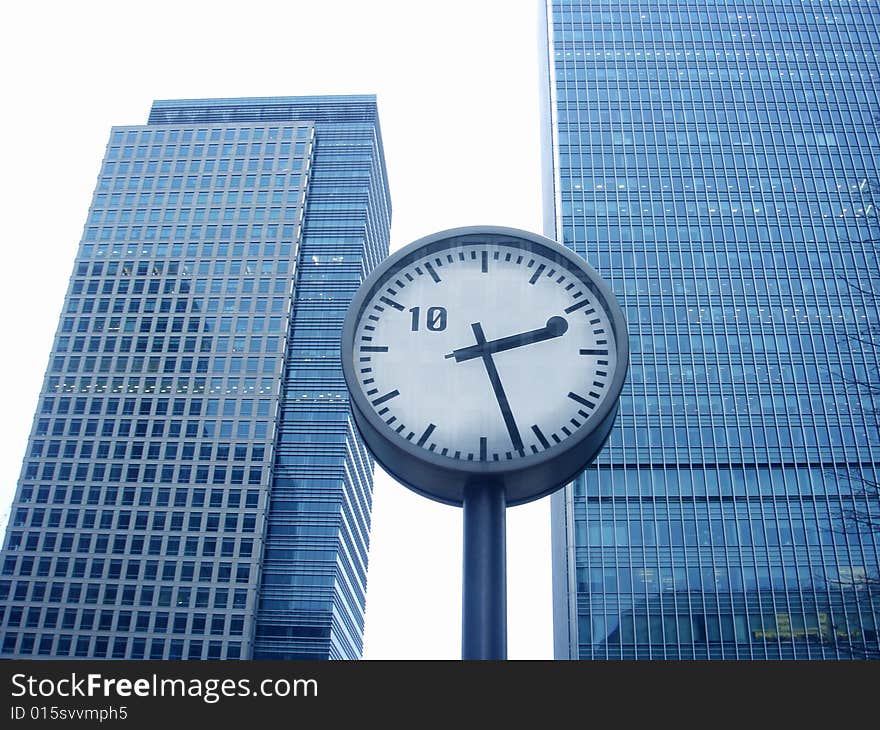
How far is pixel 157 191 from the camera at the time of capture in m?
102

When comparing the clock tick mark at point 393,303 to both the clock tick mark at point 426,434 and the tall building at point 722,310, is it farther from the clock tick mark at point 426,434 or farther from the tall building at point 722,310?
the tall building at point 722,310

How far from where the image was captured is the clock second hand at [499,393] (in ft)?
12.9

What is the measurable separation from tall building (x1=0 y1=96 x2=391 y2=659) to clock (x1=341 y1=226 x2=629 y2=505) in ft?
254

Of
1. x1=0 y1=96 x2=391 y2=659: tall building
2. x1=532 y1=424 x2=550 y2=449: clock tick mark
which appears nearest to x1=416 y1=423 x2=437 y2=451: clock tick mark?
x1=532 y1=424 x2=550 y2=449: clock tick mark

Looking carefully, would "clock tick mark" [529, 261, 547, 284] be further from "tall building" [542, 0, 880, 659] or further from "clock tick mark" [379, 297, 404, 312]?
"tall building" [542, 0, 880, 659]

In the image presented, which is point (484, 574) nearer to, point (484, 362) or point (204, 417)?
point (484, 362)

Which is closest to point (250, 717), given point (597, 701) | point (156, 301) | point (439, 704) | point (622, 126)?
point (439, 704)

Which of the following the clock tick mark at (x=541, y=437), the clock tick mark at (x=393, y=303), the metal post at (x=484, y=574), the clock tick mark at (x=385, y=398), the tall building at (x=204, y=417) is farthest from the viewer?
the tall building at (x=204, y=417)

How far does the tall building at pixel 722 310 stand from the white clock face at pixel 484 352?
57.2m

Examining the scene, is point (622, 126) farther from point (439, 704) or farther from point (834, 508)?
point (439, 704)

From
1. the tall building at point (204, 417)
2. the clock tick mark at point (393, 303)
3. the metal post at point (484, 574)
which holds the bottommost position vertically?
the metal post at point (484, 574)

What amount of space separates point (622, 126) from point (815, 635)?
48170mm

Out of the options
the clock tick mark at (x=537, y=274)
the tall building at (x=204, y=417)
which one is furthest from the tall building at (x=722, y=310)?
the clock tick mark at (x=537, y=274)

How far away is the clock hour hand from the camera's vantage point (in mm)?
4078
